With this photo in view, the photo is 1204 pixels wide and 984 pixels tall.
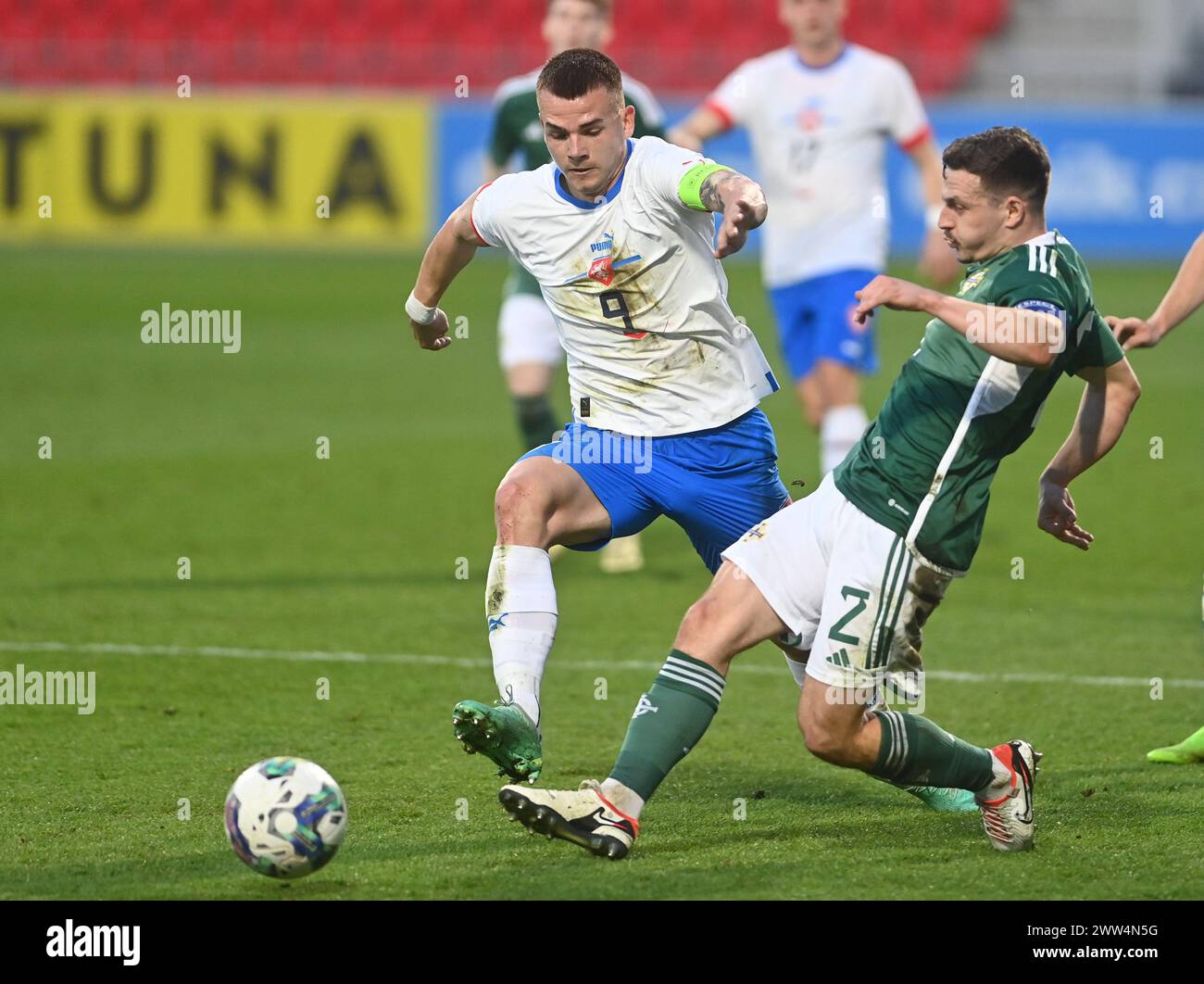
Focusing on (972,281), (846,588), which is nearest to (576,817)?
(846,588)

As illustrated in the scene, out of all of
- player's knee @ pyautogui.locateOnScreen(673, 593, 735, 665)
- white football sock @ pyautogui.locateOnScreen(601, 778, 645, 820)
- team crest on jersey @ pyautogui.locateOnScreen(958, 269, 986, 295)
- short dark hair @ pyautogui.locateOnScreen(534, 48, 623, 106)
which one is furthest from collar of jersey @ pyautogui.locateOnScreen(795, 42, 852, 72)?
white football sock @ pyautogui.locateOnScreen(601, 778, 645, 820)

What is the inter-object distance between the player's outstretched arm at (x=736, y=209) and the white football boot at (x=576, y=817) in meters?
1.37

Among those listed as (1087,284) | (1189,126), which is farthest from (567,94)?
(1189,126)

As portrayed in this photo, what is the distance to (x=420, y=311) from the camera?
5465mm

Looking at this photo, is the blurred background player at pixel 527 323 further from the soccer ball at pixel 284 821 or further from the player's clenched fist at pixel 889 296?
the player's clenched fist at pixel 889 296

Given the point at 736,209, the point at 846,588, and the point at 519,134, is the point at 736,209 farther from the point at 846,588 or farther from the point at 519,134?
the point at 519,134

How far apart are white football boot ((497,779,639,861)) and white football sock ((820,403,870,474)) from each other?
4177 mm

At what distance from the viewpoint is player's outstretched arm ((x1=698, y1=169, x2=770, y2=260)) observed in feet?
14.5

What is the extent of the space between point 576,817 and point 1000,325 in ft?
5.04

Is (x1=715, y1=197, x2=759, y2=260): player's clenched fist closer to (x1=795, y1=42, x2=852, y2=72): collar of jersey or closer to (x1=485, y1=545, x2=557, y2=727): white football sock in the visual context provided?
(x1=485, y1=545, x2=557, y2=727): white football sock

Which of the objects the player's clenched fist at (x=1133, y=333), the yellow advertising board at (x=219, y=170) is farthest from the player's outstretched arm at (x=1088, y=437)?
the yellow advertising board at (x=219, y=170)

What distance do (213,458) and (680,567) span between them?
4.20 metres

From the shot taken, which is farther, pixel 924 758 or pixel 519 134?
pixel 519 134

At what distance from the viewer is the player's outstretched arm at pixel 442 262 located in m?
5.30
